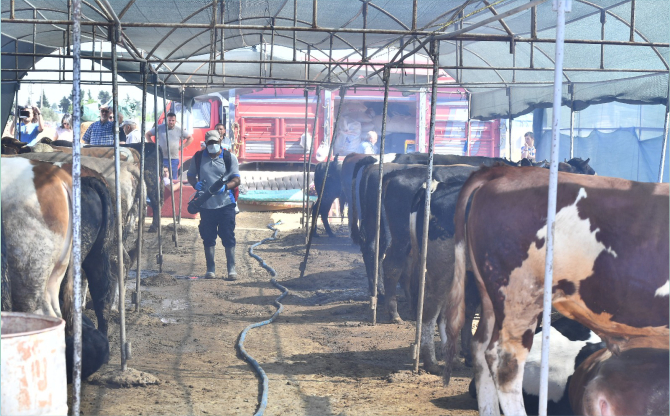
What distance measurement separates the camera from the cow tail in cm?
481

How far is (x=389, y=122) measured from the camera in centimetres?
2509

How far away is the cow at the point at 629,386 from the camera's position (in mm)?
3930

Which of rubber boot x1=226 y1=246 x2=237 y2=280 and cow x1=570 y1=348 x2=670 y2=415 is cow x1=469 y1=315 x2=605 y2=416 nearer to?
cow x1=570 y1=348 x2=670 y2=415

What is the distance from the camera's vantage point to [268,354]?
6.45 m

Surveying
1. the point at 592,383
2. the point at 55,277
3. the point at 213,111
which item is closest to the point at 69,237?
the point at 55,277

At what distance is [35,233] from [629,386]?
4340mm

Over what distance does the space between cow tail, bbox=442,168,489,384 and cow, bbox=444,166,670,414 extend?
1.03ft

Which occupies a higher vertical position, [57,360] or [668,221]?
[668,221]

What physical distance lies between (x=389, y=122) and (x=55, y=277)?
67.5 feet

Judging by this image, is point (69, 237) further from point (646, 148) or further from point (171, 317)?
point (646, 148)

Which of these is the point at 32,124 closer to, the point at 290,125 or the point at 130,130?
the point at 130,130

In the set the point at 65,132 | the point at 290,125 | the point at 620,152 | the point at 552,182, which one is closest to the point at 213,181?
the point at 65,132

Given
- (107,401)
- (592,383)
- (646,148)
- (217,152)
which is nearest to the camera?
(592,383)

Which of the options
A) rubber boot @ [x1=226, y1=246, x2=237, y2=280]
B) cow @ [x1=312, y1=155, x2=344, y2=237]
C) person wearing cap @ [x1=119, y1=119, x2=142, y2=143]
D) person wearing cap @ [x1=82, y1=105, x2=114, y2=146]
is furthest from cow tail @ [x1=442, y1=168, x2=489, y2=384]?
person wearing cap @ [x1=119, y1=119, x2=142, y2=143]
